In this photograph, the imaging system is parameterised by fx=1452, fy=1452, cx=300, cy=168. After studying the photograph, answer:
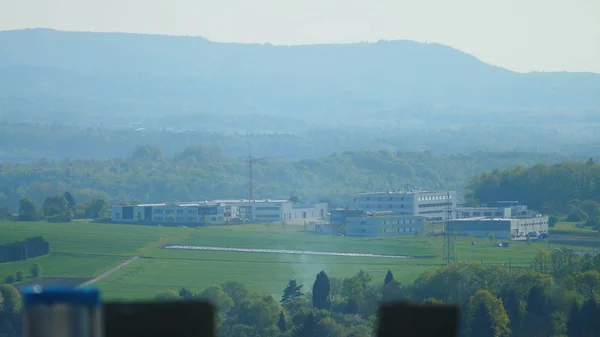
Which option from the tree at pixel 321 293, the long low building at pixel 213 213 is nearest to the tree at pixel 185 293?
the tree at pixel 321 293

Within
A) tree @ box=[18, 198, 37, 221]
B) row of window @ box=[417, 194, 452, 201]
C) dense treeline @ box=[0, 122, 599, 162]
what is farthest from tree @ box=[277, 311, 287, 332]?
dense treeline @ box=[0, 122, 599, 162]

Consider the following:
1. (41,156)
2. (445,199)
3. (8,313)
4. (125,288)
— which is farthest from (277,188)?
(8,313)

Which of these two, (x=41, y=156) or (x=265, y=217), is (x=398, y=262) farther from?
(x=41, y=156)

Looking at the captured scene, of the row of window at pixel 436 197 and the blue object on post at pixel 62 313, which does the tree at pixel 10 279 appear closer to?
the row of window at pixel 436 197

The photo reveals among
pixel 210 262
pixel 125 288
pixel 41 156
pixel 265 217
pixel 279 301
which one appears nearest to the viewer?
pixel 279 301

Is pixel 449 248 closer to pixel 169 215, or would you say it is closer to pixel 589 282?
pixel 589 282

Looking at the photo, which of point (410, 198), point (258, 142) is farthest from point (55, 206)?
point (258, 142)

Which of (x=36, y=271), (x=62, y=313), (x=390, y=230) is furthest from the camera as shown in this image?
(x=390, y=230)

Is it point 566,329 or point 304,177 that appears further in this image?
point 304,177
